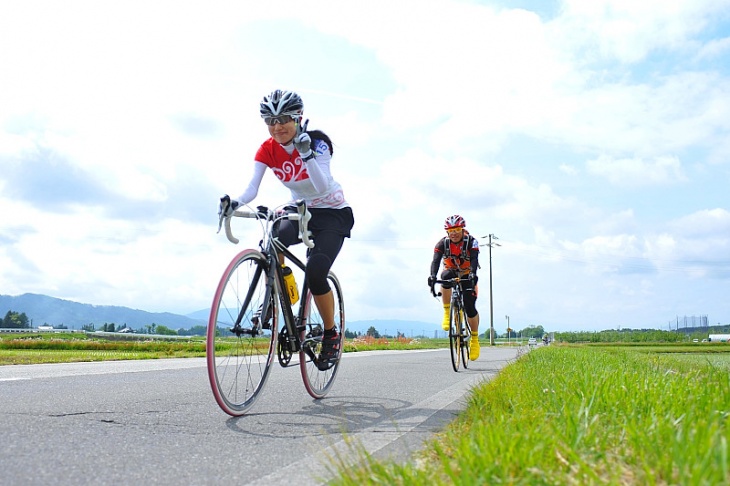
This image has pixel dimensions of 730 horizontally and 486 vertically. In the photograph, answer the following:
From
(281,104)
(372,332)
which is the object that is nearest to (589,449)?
(281,104)

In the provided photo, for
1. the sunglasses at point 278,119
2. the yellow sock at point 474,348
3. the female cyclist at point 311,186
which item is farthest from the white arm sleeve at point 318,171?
the yellow sock at point 474,348

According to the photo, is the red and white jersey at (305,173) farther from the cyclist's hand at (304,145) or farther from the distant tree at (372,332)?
the distant tree at (372,332)

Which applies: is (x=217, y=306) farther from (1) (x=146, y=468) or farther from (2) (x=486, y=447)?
(2) (x=486, y=447)

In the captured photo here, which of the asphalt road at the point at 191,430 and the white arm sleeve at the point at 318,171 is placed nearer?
the asphalt road at the point at 191,430

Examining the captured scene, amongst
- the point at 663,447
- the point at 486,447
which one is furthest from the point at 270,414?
the point at 663,447

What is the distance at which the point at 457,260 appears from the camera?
33.3 feet

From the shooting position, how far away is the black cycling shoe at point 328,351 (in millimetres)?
5555

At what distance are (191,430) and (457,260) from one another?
6.83m

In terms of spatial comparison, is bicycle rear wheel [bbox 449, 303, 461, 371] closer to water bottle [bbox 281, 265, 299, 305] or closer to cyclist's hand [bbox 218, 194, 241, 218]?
water bottle [bbox 281, 265, 299, 305]

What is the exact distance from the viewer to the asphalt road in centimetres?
283

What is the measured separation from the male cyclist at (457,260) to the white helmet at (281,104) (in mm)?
5381

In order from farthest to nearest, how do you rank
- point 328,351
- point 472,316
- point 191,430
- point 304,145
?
point 472,316 < point 328,351 < point 304,145 < point 191,430

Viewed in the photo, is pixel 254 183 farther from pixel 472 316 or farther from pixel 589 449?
pixel 472 316

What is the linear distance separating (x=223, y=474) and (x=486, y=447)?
1.20 meters
